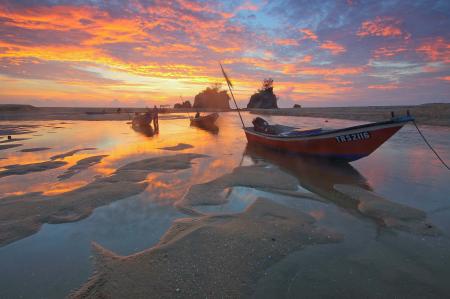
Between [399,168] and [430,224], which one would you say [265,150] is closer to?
[399,168]

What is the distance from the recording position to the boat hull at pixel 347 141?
12.0m

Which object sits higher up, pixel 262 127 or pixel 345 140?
pixel 262 127

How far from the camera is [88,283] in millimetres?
4508

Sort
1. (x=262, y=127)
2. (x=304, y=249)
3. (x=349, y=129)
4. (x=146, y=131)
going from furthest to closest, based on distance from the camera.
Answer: (x=146, y=131) < (x=262, y=127) < (x=349, y=129) < (x=304, y=249)

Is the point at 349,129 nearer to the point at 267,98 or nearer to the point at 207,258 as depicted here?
the point at 207,258

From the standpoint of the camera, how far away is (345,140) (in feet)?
42.4

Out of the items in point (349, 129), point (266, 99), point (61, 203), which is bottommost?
point (61, 203)

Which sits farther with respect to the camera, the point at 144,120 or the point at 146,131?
the point at 144,120

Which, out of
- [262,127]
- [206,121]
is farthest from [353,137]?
[206,121]

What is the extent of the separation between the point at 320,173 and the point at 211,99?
489ft

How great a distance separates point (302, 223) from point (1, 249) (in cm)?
694

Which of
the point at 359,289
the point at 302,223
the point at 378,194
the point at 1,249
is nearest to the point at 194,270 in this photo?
the point at 359,289

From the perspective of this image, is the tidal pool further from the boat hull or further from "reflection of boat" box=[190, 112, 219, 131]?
"reflection of boat" box=[190, 112, 219, 131]

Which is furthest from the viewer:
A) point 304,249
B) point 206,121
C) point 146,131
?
point 206,121
